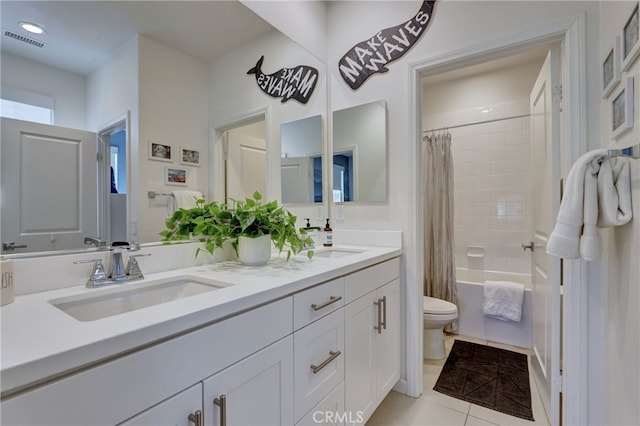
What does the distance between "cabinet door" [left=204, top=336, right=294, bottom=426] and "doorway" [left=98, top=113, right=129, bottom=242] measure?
0.69 m

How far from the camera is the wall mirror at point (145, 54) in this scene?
0.92 meters

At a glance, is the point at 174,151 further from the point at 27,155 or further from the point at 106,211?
the point at 27,155

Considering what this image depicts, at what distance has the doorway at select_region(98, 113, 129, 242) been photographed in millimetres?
1040

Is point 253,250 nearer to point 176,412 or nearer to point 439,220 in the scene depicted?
point 176,412

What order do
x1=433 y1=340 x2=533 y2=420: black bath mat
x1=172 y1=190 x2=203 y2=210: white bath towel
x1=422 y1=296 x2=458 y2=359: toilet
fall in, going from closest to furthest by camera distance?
x1=172 y1=190 x2=203 y2=210: white bath towel < x1=433 y1=340 x2=533 y2=420: black bath mat < x1=422 y1=296 x2=458 y2=359: toilet

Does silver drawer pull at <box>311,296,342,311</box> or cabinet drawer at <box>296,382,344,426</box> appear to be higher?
silver drawer pull at <box>311,296,342,311</box>

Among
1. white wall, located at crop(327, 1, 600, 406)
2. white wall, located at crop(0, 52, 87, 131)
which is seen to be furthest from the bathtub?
white wall, located at crop(0, 52, 87, 131)

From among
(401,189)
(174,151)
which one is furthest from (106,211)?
(401,189)

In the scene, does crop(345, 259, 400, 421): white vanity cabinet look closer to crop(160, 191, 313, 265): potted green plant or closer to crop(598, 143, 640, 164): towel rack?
crop(160, 191, 313, 265): potted green plant

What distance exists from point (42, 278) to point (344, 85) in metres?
1.96

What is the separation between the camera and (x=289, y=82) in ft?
6.57

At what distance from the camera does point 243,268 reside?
1.24m

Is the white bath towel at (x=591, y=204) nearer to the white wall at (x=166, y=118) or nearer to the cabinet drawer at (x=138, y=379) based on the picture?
the cabinet drawer at (x=138, y=379)

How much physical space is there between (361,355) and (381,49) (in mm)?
1864
